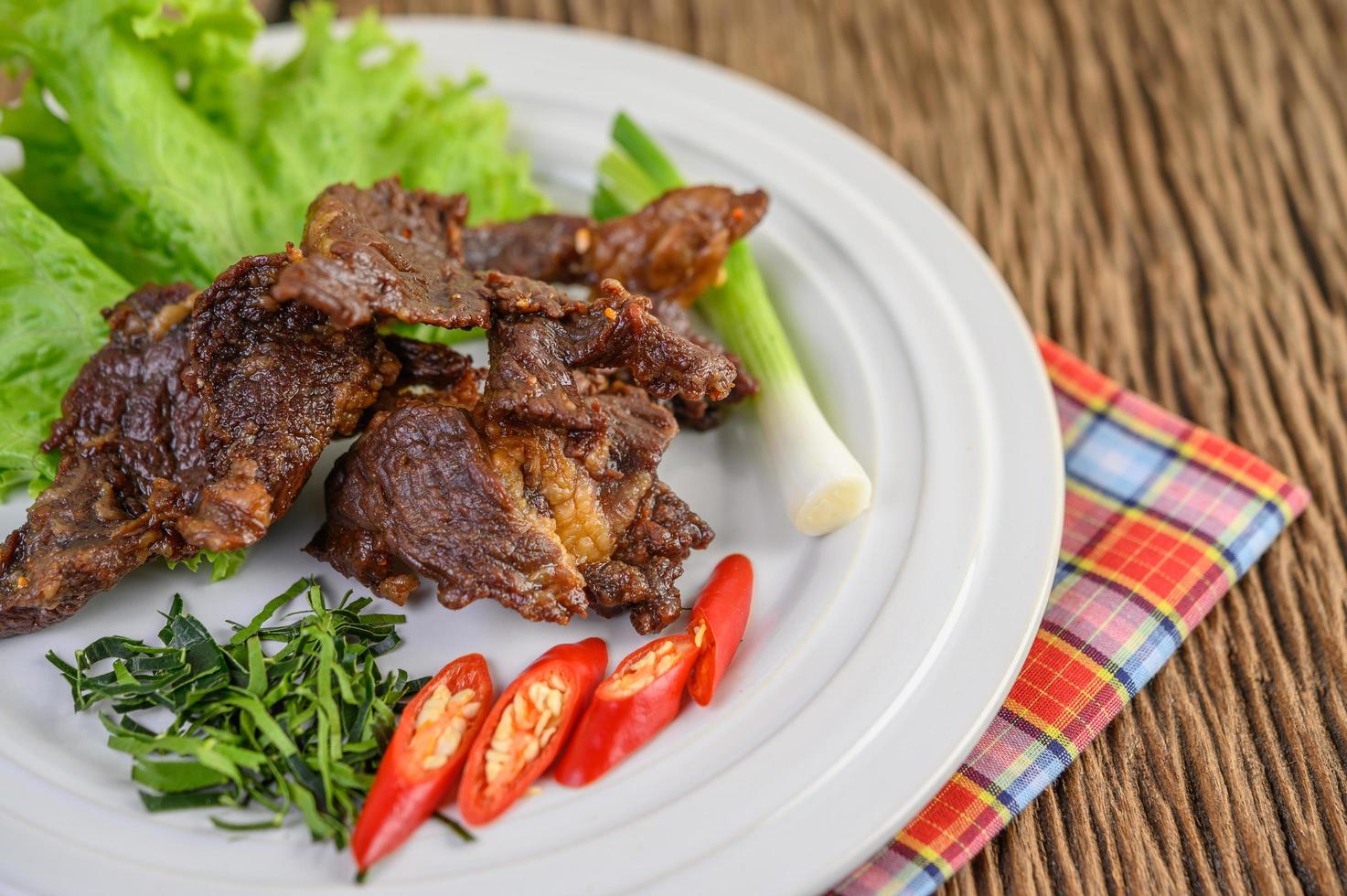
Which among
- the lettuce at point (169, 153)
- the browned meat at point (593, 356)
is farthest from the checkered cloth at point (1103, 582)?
the lettuce at point (169, 153)

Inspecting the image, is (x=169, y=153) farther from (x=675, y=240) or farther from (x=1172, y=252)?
(x=1172, y=252)

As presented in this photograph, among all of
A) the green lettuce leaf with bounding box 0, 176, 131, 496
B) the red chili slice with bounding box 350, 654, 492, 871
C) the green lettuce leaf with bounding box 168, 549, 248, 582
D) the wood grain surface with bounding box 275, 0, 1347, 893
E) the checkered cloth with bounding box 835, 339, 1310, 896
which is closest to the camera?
the red chili slice with bounding box 350, 654, 492, 871

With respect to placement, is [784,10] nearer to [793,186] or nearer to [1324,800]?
[793,186]

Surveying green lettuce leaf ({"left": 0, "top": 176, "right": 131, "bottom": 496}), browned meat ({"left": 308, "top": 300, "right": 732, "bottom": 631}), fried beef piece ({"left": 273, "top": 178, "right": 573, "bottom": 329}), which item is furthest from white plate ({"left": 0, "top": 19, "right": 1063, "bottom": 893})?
fried beef piece ({"left": 273, "top": 178, "right": 573, "bottom": 329})

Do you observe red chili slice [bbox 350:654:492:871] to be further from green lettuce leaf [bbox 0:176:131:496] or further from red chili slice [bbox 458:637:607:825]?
green lettuce leaf [bbox 0:176:131:496]

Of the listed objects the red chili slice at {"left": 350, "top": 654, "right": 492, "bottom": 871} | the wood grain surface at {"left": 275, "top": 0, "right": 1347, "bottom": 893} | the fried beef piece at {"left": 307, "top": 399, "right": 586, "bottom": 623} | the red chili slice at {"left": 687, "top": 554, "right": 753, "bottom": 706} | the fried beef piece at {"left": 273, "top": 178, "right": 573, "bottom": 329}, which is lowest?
the wood grain surface at {"left": 275, "top": 0, "right": 1347, "bottom": 893}

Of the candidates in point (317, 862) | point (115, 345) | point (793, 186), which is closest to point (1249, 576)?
point (793, 186)

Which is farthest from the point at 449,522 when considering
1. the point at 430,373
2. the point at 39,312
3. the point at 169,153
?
the point at 169,153

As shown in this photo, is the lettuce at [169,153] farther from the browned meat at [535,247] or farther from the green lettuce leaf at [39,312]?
the browned meat at [535,247]
